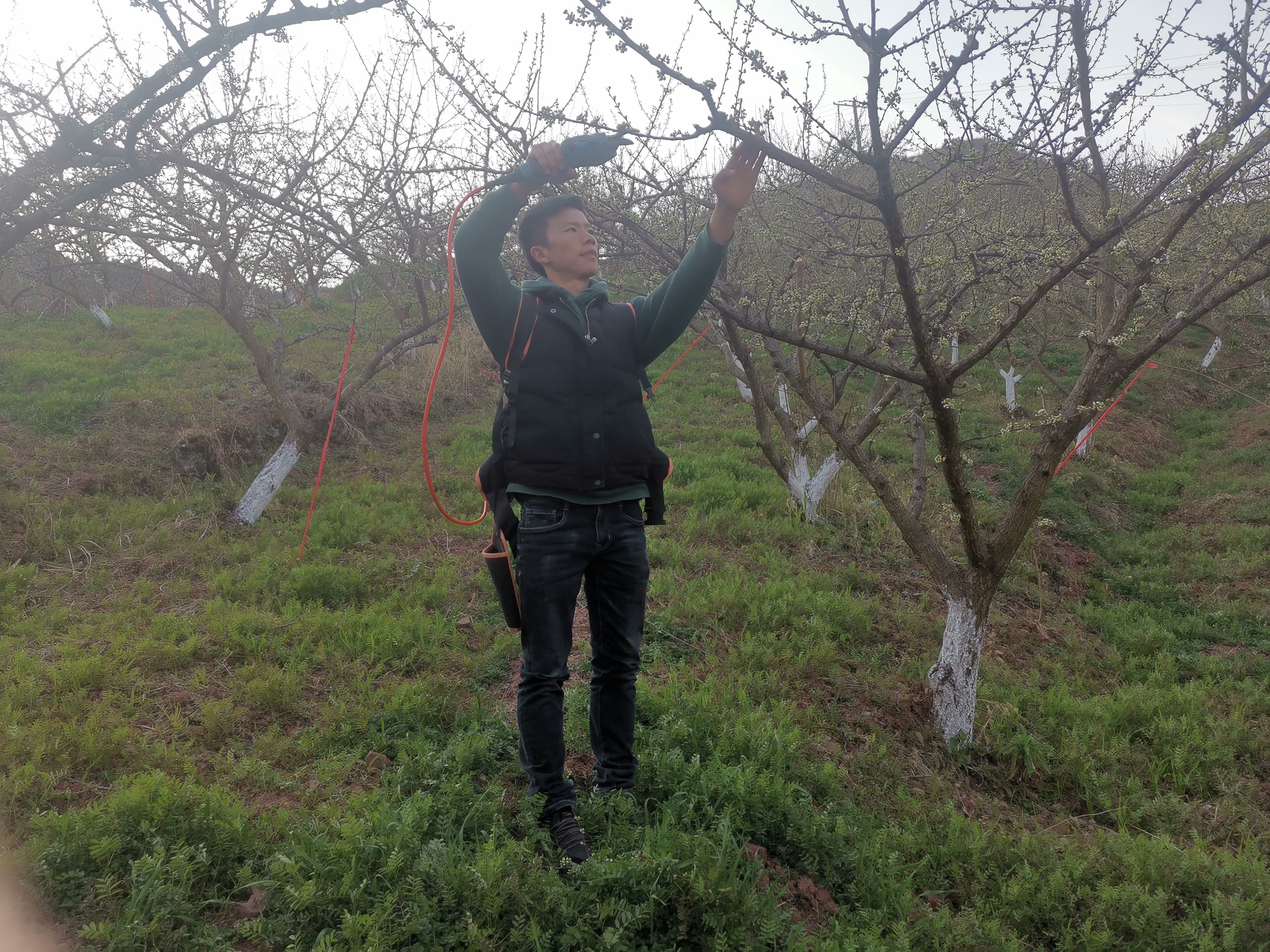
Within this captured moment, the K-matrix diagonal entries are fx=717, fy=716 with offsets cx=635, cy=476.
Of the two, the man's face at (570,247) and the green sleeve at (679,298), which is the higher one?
the man's face at (570,247)

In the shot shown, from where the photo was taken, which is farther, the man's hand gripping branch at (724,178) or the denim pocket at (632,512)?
the denim pocket at (632,512)

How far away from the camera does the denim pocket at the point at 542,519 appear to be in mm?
2430

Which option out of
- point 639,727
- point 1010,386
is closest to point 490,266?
point 639,727

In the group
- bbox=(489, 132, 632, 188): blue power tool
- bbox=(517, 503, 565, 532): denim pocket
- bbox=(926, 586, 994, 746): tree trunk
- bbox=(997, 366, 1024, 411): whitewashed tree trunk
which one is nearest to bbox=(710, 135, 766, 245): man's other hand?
bbox=(489, 132, 632, 188): blue power tool

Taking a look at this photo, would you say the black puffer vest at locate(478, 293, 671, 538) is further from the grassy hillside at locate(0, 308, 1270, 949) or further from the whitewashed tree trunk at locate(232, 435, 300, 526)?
the whitewashed tree trunk at locate(232, 435, 300, 526)

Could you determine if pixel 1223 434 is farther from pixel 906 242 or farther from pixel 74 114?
pixel 74 114

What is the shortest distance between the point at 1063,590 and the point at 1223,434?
8.16 metres

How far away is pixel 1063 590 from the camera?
681cm

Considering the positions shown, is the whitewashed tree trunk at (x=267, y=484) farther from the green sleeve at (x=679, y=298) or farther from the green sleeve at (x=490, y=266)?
the green sleeve at (x=679, y=298)

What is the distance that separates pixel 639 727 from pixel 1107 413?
38.5ft

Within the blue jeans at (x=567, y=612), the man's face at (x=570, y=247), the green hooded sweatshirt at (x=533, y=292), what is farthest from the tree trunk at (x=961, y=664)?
the man's face at (x=570, y=247)

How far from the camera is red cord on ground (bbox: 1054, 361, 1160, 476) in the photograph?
8406mm

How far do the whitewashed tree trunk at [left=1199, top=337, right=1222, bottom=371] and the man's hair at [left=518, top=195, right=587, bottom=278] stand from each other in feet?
58.2

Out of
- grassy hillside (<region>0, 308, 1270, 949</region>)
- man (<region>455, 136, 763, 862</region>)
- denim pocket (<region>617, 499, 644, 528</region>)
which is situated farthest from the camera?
denim pocket (<region>617, 499, 644, 528</region>)
